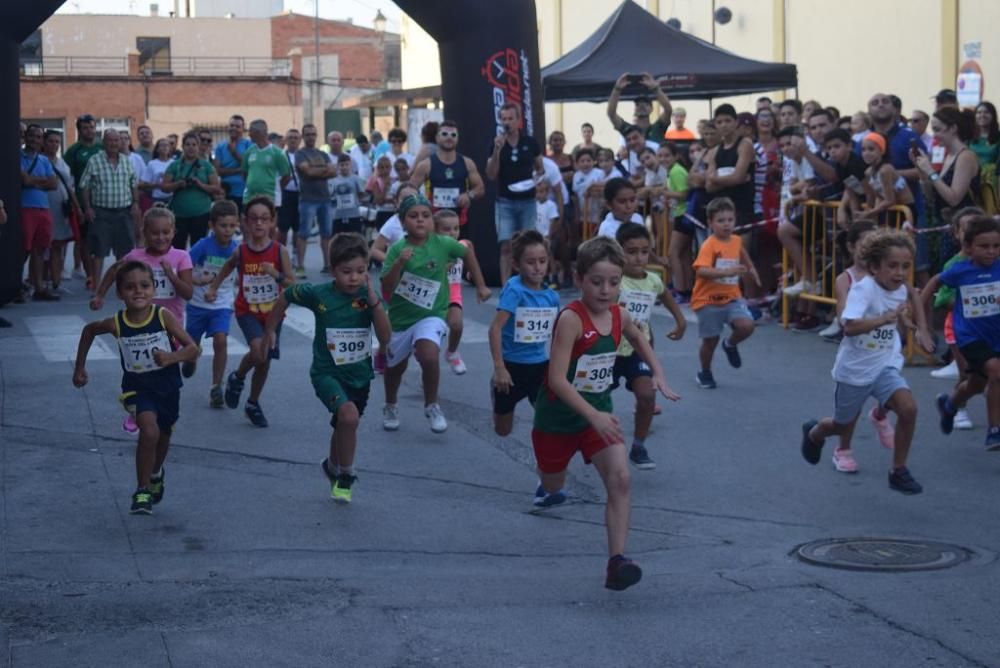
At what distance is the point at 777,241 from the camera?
14664 mm

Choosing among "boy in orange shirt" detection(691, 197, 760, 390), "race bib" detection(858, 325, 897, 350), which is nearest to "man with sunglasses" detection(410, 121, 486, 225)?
"boy in orange shirt" detection(691, 197, 760, 390)

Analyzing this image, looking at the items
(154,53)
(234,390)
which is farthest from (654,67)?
(154,53)

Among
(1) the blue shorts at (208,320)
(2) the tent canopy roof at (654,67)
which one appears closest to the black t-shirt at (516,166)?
(2) the tent canopy roof at (654,67)

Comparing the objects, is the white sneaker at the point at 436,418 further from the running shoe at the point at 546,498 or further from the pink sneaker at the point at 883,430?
the pink sneaker at the point at 883,430

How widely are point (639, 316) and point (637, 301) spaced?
3.9 inches

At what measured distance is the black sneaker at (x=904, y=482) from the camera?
25.5 ft

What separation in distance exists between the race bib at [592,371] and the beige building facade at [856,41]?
14.1 metres

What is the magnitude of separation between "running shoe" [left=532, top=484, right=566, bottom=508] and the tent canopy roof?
36.7ft

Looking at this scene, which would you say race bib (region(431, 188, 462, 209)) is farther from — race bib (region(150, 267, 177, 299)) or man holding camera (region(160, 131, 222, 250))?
race bib (region(150, 267, 177, 299))

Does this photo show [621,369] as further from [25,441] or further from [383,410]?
[25,441]

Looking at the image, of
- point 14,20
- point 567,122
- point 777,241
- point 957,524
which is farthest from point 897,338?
point 567,122

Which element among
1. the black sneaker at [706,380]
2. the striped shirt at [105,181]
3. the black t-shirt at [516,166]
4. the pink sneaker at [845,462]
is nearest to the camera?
the pink sneaker at [845,462]

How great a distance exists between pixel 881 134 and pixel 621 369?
16.9 feet

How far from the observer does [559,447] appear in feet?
22.2
